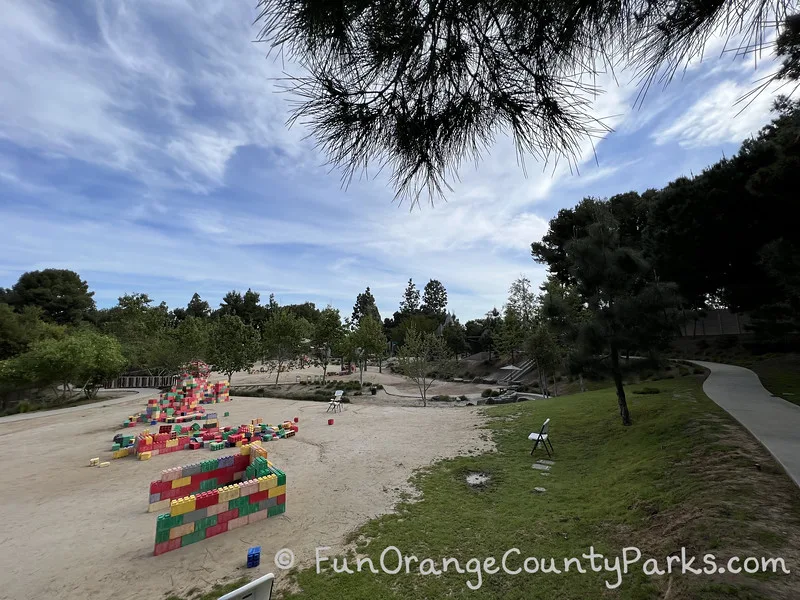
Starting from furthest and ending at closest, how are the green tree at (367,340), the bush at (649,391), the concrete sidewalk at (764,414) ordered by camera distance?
the green tree at (367,340) < the bush at (649,391) < the concrete sidewalk at (764,414)

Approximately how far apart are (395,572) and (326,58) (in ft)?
18.8

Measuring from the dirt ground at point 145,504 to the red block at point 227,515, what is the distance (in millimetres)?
242

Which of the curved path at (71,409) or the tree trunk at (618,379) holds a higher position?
the tree trunk at (618,379)

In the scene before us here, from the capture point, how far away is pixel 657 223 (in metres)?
18.3

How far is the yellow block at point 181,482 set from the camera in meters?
6.99

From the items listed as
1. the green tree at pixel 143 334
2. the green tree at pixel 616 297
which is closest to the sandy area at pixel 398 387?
the green tree at pixel 143 334

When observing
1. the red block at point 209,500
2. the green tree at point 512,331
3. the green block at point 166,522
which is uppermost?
the green tree at point 512,331

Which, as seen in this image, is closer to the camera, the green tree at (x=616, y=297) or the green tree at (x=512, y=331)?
the green tree at (x=616, y=297)

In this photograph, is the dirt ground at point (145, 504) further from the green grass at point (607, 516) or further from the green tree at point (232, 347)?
the green tree at point (232, 347)

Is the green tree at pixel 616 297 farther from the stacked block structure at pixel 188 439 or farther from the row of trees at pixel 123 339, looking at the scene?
the row of trees at pixel 123 339

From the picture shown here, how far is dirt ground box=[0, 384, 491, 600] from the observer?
487 cm

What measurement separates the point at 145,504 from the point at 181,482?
48.3 inches

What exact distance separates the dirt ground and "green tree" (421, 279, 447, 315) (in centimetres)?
6072

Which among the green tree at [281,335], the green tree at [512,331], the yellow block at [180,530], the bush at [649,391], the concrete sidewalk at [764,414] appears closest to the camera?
the concrete sidewalk at [764,414]
